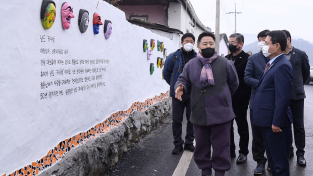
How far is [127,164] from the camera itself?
4.40m

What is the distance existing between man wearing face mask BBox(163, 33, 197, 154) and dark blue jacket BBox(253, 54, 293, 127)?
1769 mm

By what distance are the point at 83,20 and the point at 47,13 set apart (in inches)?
32.6

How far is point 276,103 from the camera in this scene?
122 inches

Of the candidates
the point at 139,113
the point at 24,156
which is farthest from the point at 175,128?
the point at 24,156

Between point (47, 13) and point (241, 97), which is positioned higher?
point (47, 13)

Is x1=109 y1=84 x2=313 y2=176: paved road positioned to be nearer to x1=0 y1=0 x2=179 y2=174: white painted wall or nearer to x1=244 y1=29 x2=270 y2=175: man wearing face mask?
x1=244 y1=29 x2=270 y2=175: man wearing face mask

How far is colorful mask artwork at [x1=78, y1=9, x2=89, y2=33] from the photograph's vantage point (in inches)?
141

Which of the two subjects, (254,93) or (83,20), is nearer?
(83,20)

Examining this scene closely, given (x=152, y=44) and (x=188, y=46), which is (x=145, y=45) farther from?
(x=188, y=46)

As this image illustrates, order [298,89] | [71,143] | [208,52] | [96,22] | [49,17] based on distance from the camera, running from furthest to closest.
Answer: [298,89] → [96,22] → [208,52] → [71,143] → [49,17]

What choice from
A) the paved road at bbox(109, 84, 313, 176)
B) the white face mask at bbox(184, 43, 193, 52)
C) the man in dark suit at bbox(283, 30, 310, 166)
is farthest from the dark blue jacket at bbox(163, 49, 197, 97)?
the man in dark suit at bbox(283, 30, 310, 166)

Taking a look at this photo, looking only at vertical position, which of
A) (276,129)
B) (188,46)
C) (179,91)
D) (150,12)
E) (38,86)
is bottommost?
(276,129)

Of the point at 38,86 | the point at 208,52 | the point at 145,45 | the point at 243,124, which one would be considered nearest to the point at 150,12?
the point at 145,45

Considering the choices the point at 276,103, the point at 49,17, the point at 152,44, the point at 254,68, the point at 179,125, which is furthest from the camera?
the point at 152,44
